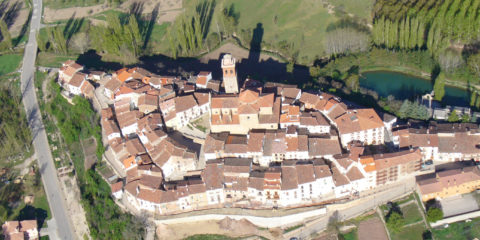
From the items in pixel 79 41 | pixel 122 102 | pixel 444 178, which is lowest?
pixel 444 178

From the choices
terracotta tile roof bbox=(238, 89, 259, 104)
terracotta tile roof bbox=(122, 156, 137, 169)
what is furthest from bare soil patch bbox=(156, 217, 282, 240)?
terracotta tile roof bbox=(238, 89, 259, 104)

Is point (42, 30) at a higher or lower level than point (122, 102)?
higher

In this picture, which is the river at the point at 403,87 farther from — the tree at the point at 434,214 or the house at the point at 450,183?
the tree at the point at 434,214

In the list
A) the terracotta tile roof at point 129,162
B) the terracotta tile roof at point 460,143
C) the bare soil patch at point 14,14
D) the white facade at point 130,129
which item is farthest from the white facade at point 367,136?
the bare soil patch at point 14,14

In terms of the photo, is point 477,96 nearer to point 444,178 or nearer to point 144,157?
point 444,178

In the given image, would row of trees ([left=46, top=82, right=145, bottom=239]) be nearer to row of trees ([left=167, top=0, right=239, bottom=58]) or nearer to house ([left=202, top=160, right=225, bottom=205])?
house ([left=202, top=160, right=225, bottom=205])

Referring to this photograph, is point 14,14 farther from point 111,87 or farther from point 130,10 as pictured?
point 111,87

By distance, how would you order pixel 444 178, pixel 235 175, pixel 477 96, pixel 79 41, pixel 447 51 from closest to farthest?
pixel 444 178, pixel 235 175, pixel 477 96, pixel 447 51, pixel 79 41

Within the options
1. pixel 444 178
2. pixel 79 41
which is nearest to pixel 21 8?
pixel 79 41
